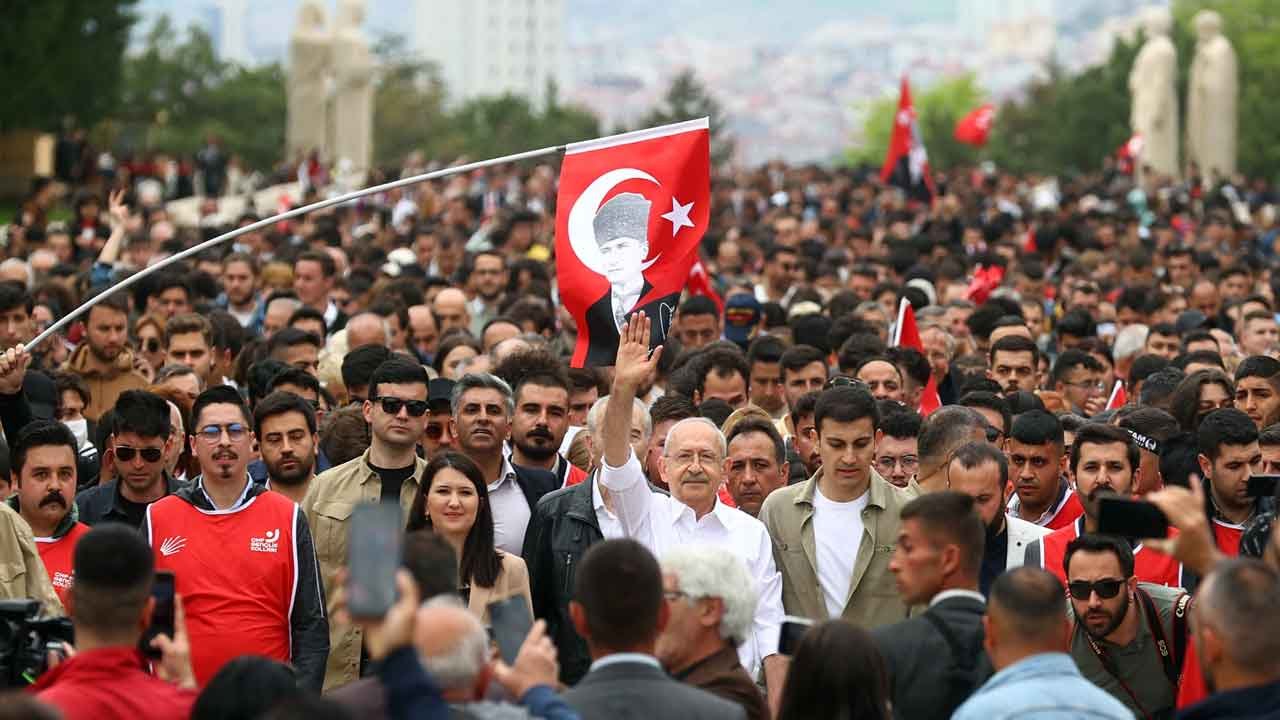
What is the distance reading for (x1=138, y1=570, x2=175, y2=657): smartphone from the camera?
22.9 feet

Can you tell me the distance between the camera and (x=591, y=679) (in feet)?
21.6

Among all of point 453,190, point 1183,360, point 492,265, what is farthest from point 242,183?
point 1183,360

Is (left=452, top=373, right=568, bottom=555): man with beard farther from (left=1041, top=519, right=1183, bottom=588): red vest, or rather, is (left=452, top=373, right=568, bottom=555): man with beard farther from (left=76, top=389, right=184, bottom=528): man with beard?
(left=1041, top=519, right=1183, bottom=588): red vest

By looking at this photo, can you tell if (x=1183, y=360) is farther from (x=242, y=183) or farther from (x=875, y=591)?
(x=242, y=183)

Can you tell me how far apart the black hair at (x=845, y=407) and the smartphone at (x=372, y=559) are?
4.12 meters

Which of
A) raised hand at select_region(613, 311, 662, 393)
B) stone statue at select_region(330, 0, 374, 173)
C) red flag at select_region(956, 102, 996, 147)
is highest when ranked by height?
stone statue at select_region(330, 0, 374, 173)

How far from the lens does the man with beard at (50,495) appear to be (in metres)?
9.12

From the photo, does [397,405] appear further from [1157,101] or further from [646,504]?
[1157,101]

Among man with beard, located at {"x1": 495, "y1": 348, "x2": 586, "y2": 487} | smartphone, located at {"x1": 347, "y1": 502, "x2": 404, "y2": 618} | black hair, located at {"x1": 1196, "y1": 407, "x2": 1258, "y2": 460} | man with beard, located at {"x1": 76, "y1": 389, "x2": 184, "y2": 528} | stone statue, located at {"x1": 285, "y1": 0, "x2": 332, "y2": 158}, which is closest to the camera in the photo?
smartphone, located at {"x1": 347, "y1": 502, "x2": 404, "y2": 618}

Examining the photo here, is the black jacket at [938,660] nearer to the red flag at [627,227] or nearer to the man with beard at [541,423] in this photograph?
the red flag at [627,227]

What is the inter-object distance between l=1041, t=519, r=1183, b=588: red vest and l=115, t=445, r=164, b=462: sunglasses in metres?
3.49

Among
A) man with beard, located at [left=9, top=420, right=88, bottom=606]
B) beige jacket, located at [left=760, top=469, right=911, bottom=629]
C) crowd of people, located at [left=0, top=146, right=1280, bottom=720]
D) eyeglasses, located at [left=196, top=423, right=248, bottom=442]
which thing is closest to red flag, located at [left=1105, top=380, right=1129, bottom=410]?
crowd of people, located at [left=0, top=146, right=1280, bottom=720]

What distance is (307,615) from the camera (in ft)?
29.1

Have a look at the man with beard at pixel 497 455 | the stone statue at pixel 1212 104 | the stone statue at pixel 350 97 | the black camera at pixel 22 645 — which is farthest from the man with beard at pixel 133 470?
the stone statue at pixel 1212 104
